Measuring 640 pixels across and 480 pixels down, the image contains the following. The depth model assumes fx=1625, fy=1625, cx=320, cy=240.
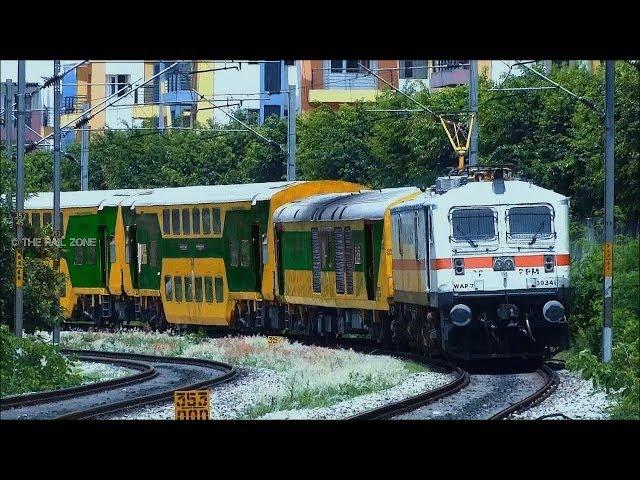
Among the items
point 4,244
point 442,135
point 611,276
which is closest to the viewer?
point 611,276

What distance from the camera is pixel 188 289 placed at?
91.8 feet

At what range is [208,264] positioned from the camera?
27562 mm

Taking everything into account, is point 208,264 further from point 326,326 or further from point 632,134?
point 632,134

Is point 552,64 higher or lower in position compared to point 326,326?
higher

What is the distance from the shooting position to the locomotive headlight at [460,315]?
19.0 metres

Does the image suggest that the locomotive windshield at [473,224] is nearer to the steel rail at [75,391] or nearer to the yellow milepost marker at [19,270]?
the steel rail at [75,391]

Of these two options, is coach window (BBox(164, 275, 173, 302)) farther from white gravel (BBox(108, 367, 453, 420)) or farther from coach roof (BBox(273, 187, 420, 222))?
white gravel (BBox(108, 367, 453, 420))

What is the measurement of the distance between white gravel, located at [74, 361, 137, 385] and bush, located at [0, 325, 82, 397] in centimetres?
64

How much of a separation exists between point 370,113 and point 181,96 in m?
6.87

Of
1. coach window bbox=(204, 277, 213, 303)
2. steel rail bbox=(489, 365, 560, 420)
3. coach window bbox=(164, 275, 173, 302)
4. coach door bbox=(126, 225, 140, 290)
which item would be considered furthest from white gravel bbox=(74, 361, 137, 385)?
coach door bbox=(126, 225, 140, 290)

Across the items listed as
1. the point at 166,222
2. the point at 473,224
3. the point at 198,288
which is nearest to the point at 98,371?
the point at 473,224

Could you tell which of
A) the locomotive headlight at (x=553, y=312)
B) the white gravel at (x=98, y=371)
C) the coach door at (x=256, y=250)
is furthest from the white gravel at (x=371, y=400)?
the coach door at (x=256, y=250)

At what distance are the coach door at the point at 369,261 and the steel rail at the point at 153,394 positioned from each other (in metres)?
2.49
